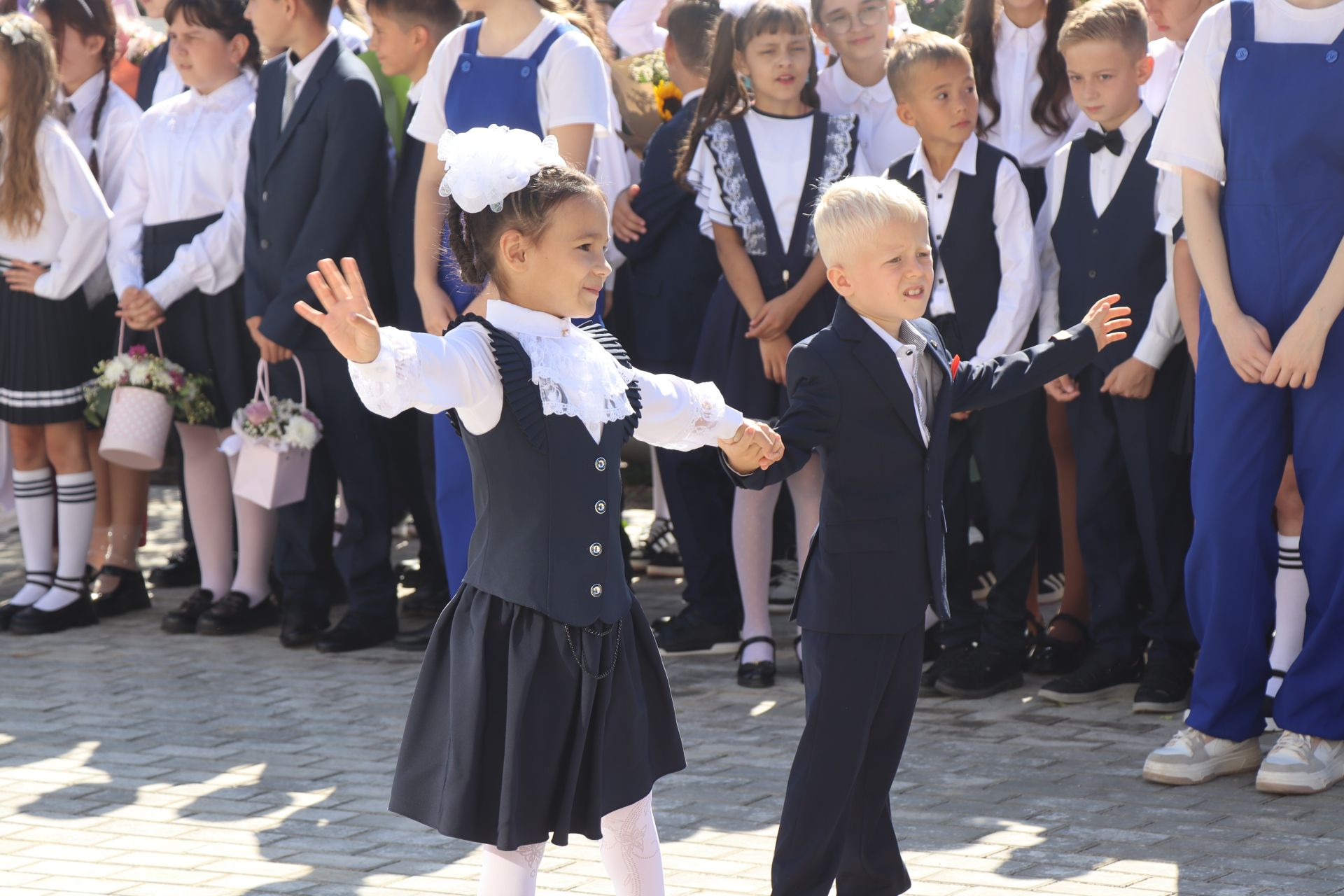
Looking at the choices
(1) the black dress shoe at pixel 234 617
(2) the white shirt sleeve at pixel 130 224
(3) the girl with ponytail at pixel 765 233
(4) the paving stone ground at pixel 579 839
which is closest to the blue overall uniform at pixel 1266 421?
(4) the paving stone ground at pixel 579 839

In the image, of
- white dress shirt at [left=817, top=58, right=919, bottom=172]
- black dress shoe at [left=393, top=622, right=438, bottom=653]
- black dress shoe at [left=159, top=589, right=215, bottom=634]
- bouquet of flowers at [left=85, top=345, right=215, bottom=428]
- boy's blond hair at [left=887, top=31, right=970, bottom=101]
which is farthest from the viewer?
black dress shoe at [left=159, top=589, right=215, bottom=634]

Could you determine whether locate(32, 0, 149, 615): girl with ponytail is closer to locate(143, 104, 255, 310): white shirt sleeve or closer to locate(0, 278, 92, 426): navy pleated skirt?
locate(0, 278, 92, 426): navy pleated skirt

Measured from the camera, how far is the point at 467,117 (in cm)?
523

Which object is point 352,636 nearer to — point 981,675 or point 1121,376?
point 981,675

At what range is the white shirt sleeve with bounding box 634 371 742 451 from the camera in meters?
3.35

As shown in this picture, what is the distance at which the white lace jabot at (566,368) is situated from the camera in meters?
3.15

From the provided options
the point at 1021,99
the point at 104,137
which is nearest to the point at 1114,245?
the point at 1021,99

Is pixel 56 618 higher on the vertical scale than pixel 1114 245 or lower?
lower

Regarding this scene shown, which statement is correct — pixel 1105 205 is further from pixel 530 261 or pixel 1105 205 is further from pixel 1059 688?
pixel 530 261

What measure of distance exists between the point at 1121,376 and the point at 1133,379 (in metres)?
0.03

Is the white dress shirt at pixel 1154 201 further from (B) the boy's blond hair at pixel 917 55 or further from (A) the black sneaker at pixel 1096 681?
(A) the black sneaker at pixel 1096 681

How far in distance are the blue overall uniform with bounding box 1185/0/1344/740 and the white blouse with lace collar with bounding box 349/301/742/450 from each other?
168 centimetres

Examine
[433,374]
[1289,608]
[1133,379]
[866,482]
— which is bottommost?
[1289,608]

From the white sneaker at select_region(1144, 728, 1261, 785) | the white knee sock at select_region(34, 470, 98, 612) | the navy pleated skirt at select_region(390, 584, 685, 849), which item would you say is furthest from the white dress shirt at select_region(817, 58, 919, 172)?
the white knee sock at select_region(34, 470, 98, 612)
